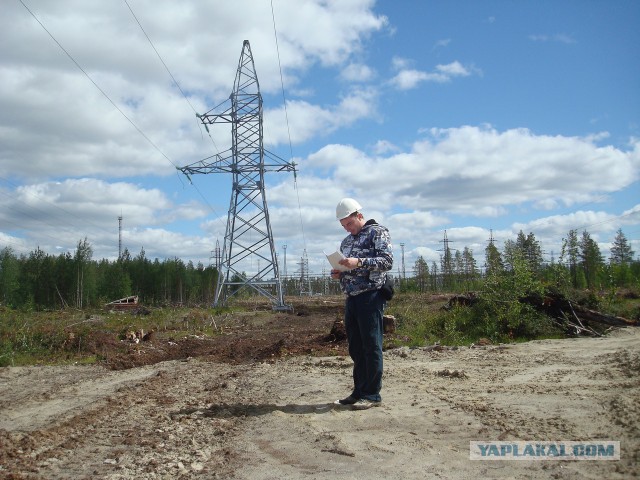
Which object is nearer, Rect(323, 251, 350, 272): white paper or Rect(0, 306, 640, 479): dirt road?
Rect(0, 306, 640, 479): dirt road

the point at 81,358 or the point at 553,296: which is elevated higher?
the point at 553,296

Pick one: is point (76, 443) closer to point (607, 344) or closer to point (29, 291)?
point (607, 344)

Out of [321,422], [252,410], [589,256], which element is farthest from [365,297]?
[589,256]

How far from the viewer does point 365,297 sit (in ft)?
15.8

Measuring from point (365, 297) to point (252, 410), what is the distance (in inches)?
62.2

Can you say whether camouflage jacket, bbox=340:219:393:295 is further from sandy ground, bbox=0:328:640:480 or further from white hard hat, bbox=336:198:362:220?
sandy ground, bbox=0:328:640:480

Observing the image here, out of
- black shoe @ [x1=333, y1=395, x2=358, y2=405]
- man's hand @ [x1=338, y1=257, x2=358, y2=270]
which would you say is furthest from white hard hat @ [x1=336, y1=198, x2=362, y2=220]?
black shoe @ [x1=333, y1=395, x2=358, y2=405]

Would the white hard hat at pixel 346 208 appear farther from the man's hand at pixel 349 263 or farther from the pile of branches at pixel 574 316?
the pile of branches at pixel 574 316

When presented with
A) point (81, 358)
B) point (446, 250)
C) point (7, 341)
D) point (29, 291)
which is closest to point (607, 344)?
point (81, 358)

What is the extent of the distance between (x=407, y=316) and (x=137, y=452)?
10.9 m

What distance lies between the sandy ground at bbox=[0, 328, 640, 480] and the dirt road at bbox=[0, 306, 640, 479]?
0.01 m

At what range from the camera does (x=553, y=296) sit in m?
12.0

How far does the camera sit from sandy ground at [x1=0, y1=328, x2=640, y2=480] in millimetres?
3285

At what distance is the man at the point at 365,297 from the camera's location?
476 centimetres
